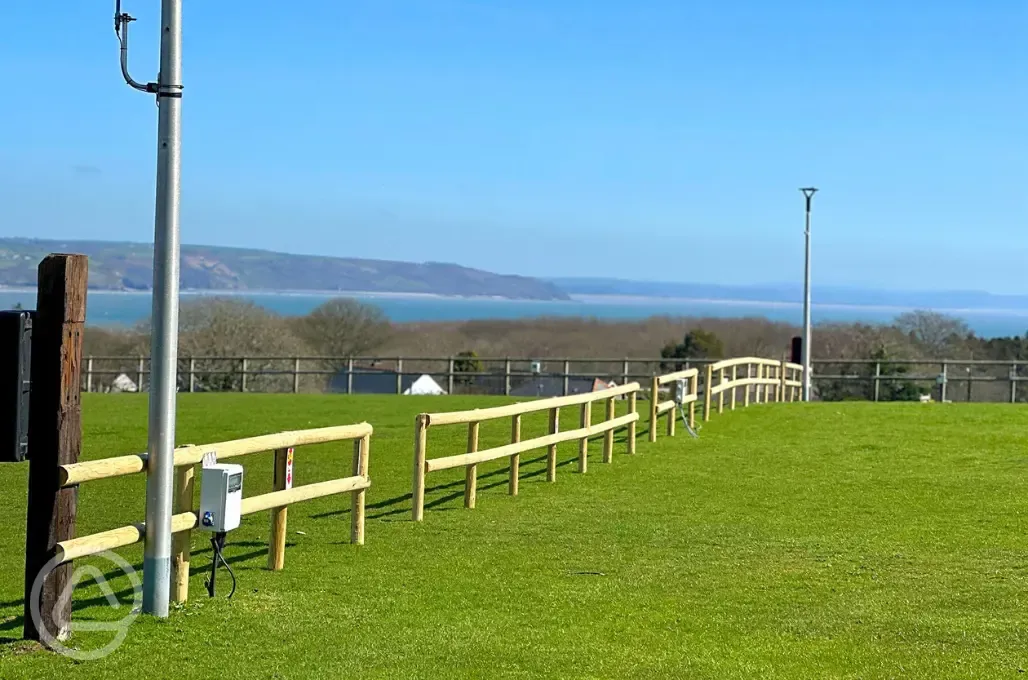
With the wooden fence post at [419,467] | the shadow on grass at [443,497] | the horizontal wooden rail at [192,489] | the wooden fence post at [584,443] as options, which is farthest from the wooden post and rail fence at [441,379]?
the horizontal wooden rail at [192,489]

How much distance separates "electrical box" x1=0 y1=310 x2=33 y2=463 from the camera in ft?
23.3

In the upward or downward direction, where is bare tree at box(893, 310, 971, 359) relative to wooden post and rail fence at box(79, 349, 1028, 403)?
upward

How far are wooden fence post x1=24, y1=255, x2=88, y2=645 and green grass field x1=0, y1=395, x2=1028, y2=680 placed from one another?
0.99 feet

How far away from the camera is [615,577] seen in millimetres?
9680

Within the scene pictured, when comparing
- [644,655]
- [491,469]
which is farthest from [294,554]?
[491,469]

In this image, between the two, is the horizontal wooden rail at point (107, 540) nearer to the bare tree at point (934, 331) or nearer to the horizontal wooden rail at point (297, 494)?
the horizontal wooden rail at point (297, 494)

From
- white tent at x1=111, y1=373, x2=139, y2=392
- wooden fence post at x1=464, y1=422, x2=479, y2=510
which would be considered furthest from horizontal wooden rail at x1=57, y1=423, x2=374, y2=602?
white tent at x1=111, y1=373, x2=139, y2=392

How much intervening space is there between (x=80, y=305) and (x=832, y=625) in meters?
4.88

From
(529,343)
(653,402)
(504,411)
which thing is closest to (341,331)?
(529,343)

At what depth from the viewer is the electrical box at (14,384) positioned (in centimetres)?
709

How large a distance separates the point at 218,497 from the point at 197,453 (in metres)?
0.36

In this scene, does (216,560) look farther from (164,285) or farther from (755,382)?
(755,382)

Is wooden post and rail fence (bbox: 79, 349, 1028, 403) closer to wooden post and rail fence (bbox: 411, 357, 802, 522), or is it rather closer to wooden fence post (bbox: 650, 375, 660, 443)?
wooden post and rail fence (bbox: 411, 357, 802, 522)

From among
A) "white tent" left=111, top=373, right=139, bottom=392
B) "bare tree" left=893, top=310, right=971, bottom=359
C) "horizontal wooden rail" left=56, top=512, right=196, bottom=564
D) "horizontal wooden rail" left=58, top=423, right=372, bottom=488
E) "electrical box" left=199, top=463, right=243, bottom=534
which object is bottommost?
"white tent" left=111, top=373, right=139, bottom=392
